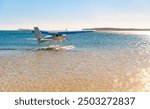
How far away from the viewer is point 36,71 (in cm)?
1448

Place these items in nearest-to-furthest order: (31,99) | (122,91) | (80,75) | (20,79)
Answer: (31,99), (122,91), (20,79), (80,75)

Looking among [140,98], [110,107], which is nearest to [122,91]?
[140,98]

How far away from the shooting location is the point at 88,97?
913 cm

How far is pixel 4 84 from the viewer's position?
11258 millimetres

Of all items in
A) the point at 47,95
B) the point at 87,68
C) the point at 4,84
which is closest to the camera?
the point at 47,95

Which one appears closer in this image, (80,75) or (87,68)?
(80,75)

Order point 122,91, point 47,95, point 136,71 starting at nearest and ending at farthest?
point 47,95, point 122,91, point 136,71

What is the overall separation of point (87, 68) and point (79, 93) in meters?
5.42

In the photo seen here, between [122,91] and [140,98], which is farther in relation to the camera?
[122,91]

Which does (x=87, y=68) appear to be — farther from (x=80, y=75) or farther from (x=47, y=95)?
(x=47, y=95)

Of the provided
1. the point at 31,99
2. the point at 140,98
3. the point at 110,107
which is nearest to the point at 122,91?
the point at 140,98

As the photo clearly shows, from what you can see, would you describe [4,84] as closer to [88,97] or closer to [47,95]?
[47,95]

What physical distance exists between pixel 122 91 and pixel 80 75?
3.36 metres

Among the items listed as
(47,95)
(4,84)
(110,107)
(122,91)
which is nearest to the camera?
(110,107)
